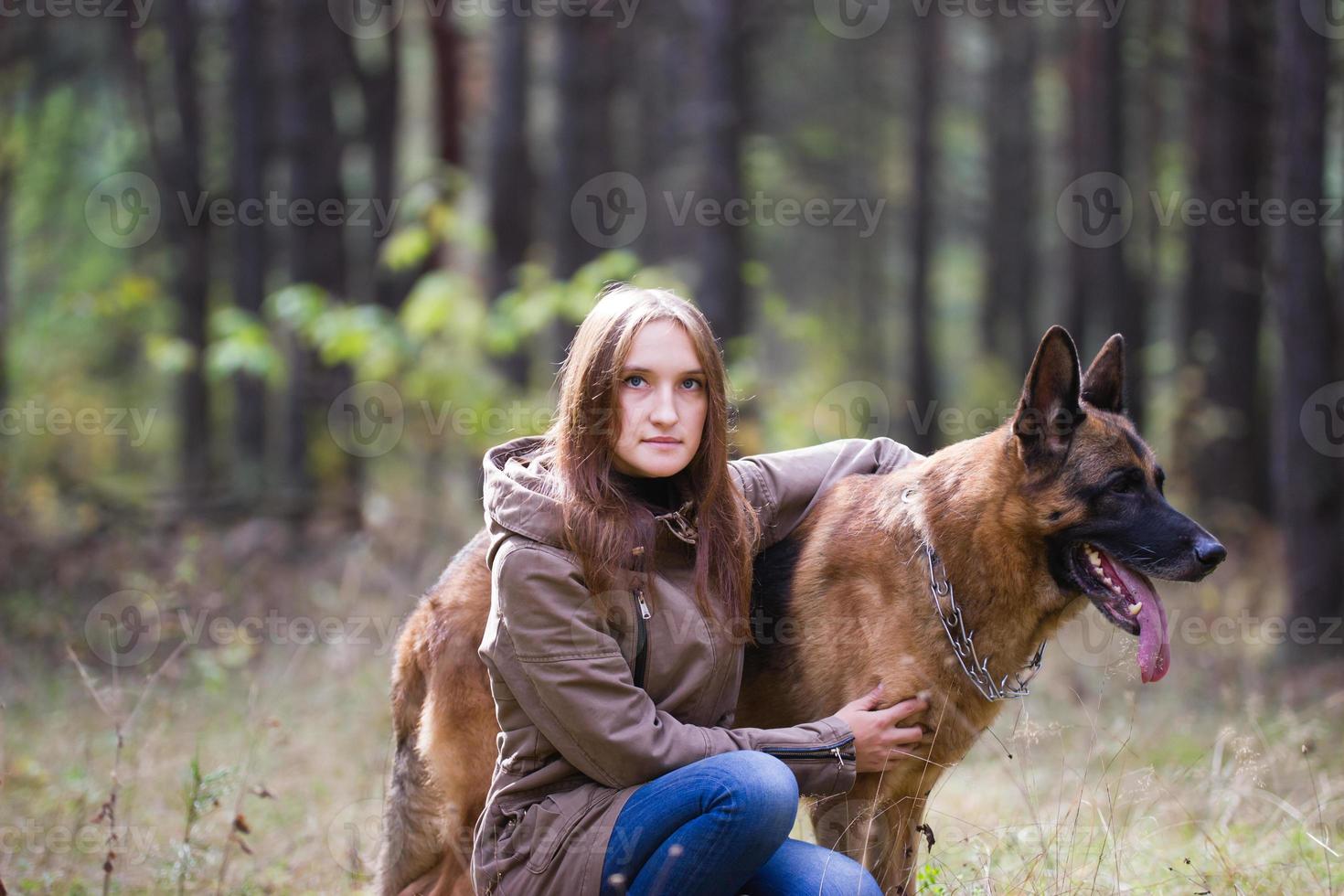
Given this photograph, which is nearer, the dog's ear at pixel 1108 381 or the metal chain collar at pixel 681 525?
the metal chain collar at pixel 681 525

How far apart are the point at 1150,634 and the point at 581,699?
165cm

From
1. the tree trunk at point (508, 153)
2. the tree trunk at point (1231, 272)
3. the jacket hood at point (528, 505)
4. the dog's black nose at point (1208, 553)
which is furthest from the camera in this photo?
the tree trunk at point (508, 153)

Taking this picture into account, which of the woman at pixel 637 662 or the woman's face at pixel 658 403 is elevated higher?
the woman's face at pixel 658 403

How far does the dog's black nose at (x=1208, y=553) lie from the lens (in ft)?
10.9

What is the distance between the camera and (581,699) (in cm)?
286

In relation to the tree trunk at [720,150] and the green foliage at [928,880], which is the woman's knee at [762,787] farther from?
the tree trunk at [720,150]

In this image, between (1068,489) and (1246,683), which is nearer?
(1068,489)

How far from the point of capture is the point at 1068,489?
344cm

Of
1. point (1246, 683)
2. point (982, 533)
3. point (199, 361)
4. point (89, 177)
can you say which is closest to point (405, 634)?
point (982, 533)

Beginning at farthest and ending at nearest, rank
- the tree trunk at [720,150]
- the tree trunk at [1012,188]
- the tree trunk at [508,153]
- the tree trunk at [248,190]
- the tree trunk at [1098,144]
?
the tree trunk at [1012,188] < the tree trunk at [1098,144] < the tree trunk at [248,190] < the tree trunk at [508,153] < the tree trunk at [720,150]

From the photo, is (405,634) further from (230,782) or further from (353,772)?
(353,772)

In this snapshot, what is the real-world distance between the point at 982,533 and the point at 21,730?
212 inches

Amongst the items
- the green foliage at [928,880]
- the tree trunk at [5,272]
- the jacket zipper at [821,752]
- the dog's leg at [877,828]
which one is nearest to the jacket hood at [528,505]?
the jacket zipper at [821,752]

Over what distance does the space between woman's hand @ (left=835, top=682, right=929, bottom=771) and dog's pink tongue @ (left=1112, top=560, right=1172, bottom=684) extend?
2.08 ft
